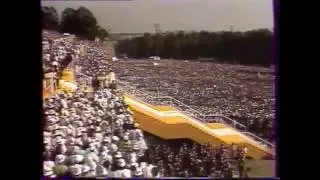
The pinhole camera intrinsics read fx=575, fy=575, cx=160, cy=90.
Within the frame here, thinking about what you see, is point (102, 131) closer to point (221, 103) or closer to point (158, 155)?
point (158, 155)

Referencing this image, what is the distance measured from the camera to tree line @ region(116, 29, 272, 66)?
2201 mm

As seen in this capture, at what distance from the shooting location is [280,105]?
2.20m

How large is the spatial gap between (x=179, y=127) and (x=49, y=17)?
67cm

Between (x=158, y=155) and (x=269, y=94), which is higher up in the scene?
(x=269, y=94)

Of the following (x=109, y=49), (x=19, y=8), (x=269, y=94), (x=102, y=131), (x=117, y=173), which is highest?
(x=19, y=8)

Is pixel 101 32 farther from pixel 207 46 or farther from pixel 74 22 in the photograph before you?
pixel 207 46

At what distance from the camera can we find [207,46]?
2229 mm

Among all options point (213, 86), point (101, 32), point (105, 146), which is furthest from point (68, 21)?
point (213, 86)

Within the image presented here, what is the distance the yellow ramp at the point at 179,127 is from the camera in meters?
2.23

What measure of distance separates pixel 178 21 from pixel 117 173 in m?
0.63

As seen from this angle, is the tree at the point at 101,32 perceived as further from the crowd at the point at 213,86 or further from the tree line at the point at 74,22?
the crowd at the point at 213,86

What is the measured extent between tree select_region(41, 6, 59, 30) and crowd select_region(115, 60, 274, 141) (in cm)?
29

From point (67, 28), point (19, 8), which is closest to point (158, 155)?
point (67, 28)

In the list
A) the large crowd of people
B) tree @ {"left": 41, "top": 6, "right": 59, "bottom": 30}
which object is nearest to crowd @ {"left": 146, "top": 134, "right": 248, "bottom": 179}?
the large crowd of people
